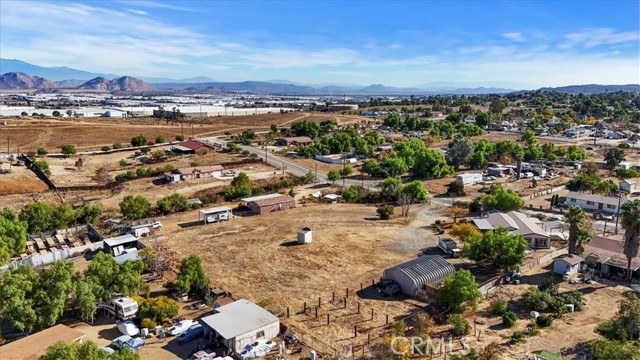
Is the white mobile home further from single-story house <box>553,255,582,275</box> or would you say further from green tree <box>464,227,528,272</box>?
green tree <box>464,227,528,272</box>

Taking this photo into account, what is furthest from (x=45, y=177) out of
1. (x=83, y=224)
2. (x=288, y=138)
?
(x=288, y=138)

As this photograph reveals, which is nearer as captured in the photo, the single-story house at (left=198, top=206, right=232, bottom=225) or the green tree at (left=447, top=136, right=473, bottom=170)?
the single-story house at (left=198, top=206, right=232, bottom=225)

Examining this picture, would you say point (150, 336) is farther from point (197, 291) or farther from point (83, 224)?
point (83, 224)

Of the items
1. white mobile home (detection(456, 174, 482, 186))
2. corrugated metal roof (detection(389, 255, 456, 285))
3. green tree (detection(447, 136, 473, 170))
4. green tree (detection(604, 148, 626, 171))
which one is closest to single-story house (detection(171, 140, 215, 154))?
green tree (detection(447, 136, 473, 170))

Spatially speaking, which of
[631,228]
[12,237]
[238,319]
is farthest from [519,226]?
[12,237]

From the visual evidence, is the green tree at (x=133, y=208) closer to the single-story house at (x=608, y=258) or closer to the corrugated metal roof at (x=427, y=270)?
the corrugated metal roof at (x=427, y=270)

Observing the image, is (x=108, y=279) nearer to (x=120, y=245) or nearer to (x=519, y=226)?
(x=120, y=245)

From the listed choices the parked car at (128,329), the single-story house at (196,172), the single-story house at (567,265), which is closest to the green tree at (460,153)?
the single-story house at (196,172)
